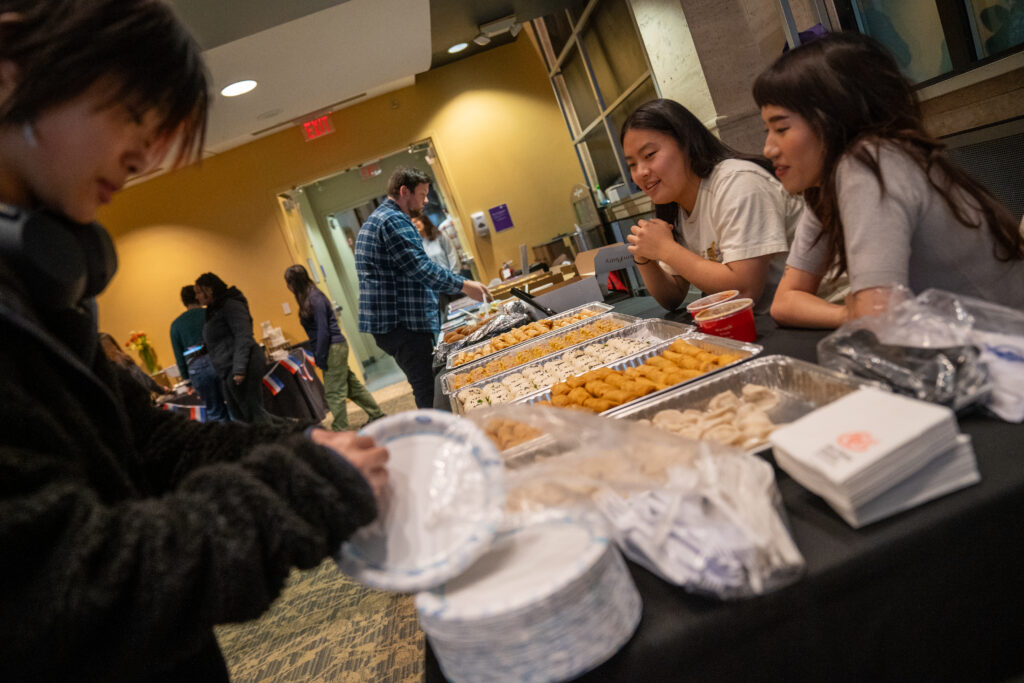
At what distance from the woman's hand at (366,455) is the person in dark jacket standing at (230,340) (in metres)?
4.72

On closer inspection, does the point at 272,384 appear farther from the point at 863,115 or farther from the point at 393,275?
the point at 863,115

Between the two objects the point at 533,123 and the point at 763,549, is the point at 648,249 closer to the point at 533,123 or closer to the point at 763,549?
the point at 763,549

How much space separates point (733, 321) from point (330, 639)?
2.23 m

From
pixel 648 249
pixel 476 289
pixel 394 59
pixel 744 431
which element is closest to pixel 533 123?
pixel 394 59

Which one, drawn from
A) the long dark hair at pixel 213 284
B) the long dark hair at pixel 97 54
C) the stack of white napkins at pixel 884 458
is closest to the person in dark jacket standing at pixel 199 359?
the long dark hair at pixel 213 284

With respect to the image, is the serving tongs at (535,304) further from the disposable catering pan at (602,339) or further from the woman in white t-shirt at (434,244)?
the woman in white t-shirt at (434,244)

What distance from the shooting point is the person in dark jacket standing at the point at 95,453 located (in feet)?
1.89

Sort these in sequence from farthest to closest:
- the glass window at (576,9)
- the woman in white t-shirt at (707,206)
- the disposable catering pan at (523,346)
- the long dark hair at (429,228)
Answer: the long dark hair at (429,228) < the glass window at (576,9) < the disposable catering pan at (523,346) < the woman in white t-shirt at (707,206)

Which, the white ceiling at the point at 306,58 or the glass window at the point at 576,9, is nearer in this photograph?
the white ceiling at the point at 306,58

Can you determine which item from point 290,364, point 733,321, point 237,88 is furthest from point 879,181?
point 290,364

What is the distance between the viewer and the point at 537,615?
693 mm

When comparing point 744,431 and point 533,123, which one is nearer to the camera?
point 744,431

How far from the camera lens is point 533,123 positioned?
803 cm

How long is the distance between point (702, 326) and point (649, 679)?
3.99 ft
